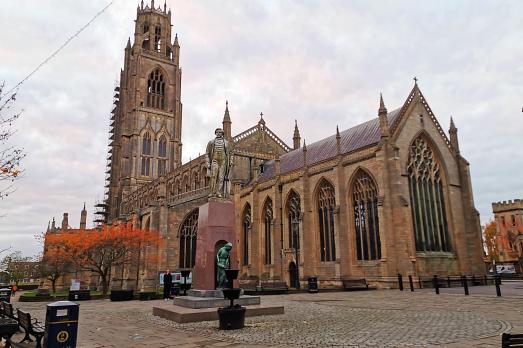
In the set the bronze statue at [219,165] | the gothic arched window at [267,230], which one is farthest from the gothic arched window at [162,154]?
the bronze statue at [219,165]

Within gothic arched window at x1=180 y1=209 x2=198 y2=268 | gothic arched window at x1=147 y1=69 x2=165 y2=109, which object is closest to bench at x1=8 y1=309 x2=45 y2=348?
gothic arched window at x1=180 y1=209 x2=198 y2=268

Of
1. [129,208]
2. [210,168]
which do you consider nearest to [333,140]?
[210,168]

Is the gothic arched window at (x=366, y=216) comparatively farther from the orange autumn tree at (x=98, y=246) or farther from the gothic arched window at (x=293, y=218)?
the orange autumn tree at (x=98, y=246)

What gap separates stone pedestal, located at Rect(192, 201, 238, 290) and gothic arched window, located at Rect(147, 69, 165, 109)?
61986 millimetres

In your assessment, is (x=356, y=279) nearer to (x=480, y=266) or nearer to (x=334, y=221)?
(x=334, y=221)

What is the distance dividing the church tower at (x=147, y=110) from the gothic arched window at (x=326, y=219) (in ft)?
139

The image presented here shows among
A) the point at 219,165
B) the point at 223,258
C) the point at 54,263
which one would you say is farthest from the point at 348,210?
the point at 54,263

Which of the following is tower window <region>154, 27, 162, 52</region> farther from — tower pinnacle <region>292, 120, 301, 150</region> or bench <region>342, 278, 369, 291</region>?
bench <region>342, 278, 369, 291</region>

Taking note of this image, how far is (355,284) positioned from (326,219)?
23.6 ft

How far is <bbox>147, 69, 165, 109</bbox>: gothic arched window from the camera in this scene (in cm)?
7250

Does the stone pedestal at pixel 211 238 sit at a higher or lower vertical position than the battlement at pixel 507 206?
lower

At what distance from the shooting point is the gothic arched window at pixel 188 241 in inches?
1620

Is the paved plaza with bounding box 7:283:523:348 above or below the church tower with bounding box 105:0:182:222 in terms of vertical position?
below

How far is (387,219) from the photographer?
89.1 ft
